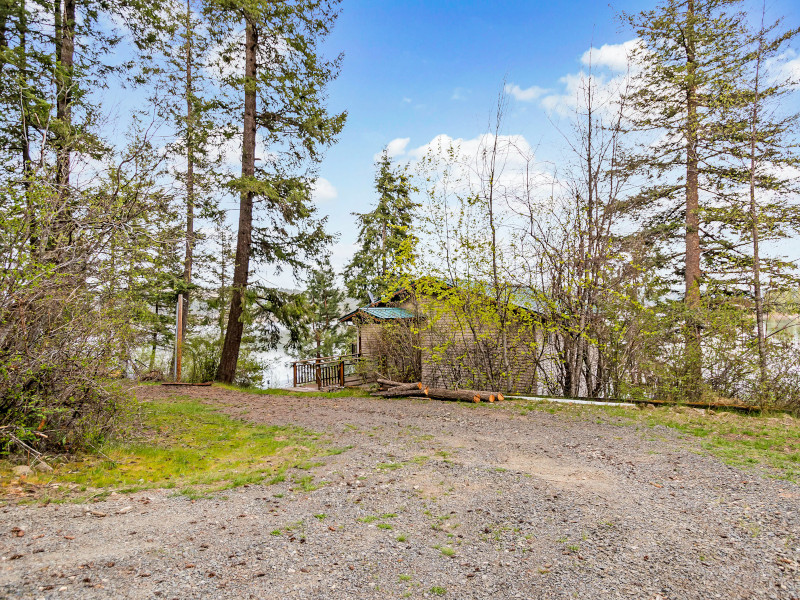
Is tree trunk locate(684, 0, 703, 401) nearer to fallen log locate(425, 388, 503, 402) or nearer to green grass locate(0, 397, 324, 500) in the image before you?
fallen log locate(425, 388, 503, 402)

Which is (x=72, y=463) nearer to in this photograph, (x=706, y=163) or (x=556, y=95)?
(x=556, y=95)

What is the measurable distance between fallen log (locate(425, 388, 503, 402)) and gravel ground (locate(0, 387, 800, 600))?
183 inches

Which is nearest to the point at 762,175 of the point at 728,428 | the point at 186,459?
the point at 728,428

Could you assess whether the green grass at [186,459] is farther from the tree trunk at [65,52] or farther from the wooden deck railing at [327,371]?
the wooden deck railing at [327,371]

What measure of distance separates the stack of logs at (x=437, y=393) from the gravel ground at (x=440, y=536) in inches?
184

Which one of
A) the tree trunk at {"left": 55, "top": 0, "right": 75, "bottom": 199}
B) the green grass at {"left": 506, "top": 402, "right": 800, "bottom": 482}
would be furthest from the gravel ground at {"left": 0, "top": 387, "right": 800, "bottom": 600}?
the tree trunk at {"left": 55, "top": 0, "right": 75, "bottom": 199}

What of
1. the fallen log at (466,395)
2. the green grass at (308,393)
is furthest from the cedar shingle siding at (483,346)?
the green grass at (308,393)

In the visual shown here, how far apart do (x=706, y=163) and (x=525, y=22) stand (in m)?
6.24

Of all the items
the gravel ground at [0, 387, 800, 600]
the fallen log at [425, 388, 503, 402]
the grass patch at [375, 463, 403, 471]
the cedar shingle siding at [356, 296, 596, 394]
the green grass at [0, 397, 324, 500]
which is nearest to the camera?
the gravel ground at [0, 387, 800, 600]

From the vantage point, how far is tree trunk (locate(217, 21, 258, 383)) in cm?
1291

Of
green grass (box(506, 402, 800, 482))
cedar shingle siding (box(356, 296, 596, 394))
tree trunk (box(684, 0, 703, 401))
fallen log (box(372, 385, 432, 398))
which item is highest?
tree trunk (box(684, 0, 703, 401))

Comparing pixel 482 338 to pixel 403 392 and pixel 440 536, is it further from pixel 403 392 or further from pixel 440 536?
pixel 440 536

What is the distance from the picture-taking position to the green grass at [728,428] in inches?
196

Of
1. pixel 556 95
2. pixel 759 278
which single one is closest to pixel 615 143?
pixel 556 95
